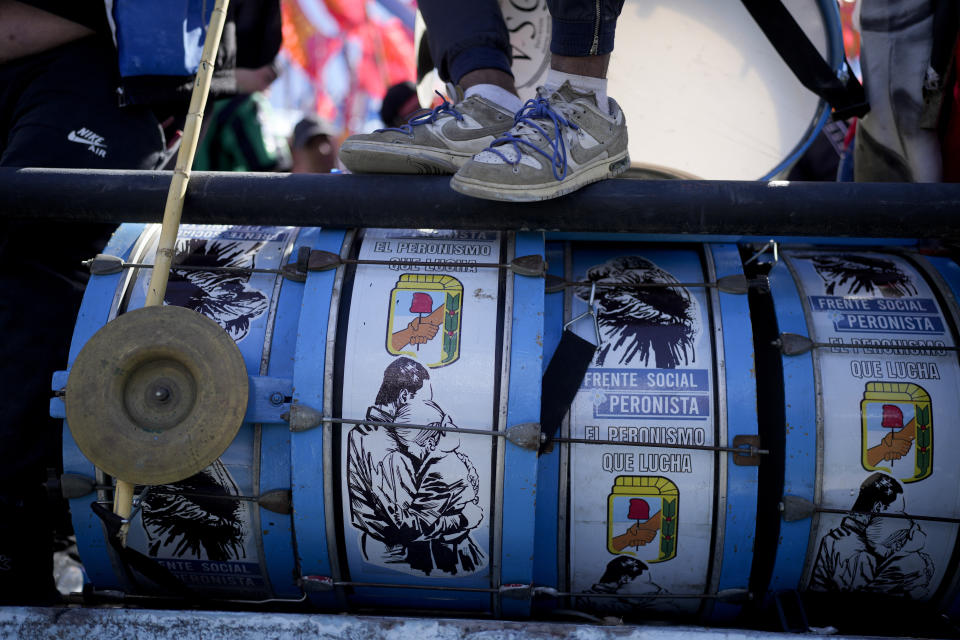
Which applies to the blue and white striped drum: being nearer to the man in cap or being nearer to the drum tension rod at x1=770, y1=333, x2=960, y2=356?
the drum tension rod at x1=770, y1=333, x2=960, y2=356

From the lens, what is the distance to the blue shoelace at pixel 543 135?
164 cm

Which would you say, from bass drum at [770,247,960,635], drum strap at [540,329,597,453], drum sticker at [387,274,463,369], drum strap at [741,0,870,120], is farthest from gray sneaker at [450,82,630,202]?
drum strap at [741,0,870,120]

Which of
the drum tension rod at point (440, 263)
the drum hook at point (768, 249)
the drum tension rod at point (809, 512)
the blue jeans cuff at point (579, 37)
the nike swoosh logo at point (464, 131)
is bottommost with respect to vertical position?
the drum tension rod at point (809, 512)

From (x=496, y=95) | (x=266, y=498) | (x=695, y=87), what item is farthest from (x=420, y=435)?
(x=695, y=87)

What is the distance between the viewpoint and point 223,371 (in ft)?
5.07

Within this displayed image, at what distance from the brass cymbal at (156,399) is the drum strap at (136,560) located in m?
0.12

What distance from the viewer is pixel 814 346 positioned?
1748mm

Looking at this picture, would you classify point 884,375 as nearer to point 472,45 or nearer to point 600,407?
point 600,407

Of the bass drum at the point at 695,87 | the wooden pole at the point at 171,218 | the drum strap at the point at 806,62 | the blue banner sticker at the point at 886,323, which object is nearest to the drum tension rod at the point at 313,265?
the wooden pole at the point at 171,218

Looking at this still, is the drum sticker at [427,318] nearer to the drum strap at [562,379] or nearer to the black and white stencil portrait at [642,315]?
the drum strap at [562,379]

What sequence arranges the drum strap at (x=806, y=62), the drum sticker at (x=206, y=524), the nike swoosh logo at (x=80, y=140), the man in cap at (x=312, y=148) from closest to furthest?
1. the drum sticker at (x=206, y=524)
2. the nike swoosh logo at (x=80, y=140)
3. the drum strap at (x=806, y=62)
4. the man in cap at (x=312, y=148)

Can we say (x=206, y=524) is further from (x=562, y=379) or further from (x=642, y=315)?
(x=642, y=315)

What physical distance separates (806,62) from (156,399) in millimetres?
1975

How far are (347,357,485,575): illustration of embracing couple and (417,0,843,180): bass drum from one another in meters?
1.25
